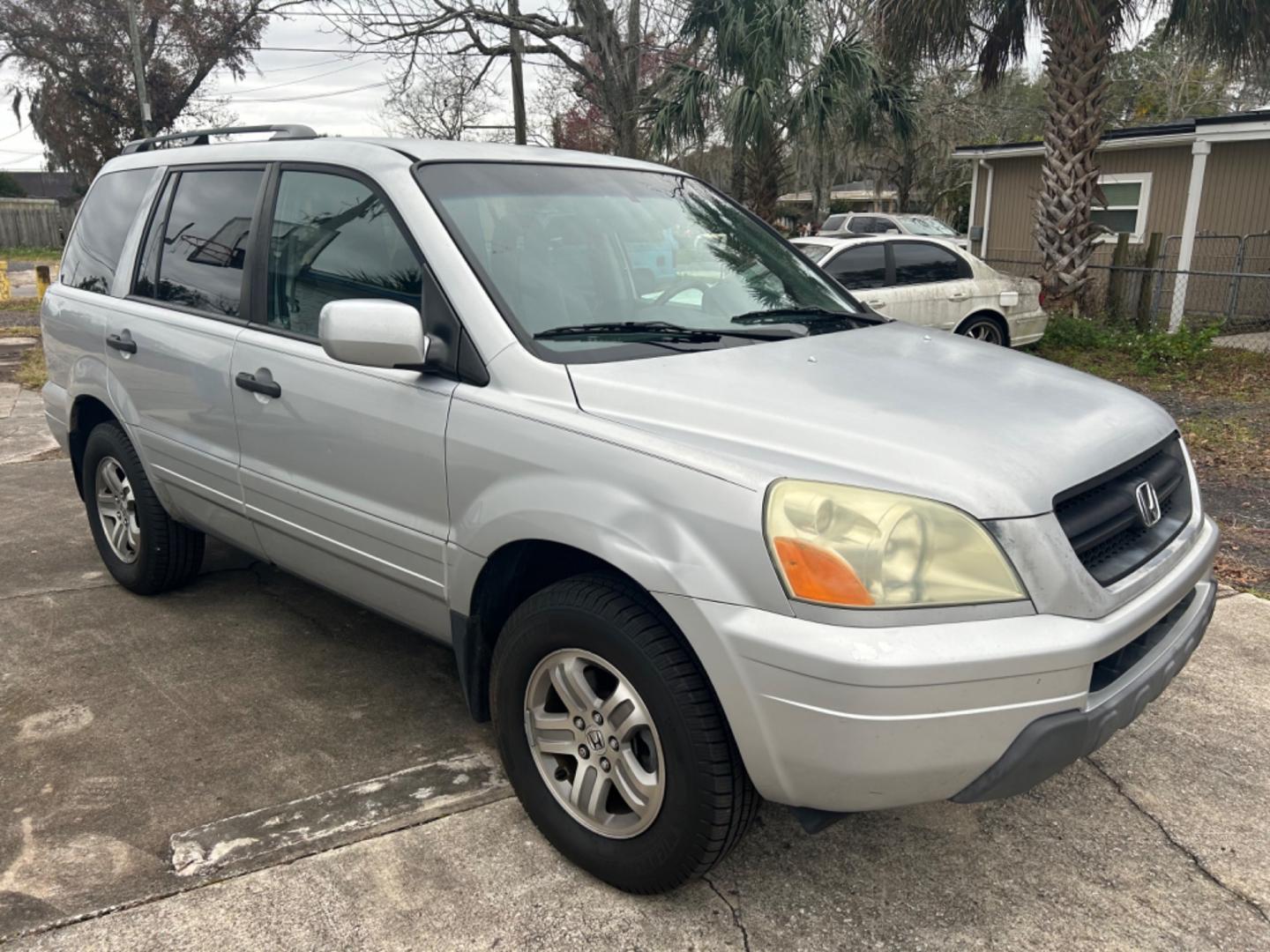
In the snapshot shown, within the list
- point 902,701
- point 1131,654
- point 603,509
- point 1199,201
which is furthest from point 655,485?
point 1199,201

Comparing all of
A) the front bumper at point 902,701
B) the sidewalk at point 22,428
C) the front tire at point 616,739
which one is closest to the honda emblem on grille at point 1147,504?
the front bumper at point 902,701

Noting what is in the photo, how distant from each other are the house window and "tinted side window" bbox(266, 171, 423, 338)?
15.6 metres

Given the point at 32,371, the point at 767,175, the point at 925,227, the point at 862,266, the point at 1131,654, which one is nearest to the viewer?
the point at 1131,654

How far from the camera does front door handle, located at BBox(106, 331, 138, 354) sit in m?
4.00

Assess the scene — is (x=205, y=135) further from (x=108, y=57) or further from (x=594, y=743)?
(x=108, y=57)

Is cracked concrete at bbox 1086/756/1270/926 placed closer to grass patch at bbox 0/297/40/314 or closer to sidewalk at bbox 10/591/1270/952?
sidewalk at bbox 10/591/1270/952

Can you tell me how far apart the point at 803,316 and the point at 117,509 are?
3174 mm

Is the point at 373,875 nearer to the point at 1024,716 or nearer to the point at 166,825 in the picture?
the point at 166,825

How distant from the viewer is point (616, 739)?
243 centimetres

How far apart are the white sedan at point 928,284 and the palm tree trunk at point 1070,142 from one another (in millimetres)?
2017

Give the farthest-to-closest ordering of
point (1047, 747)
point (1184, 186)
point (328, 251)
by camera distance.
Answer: point (1184, 186), point (328, 251), point (1047, 747)

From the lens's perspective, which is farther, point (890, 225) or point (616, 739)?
point (890, 225)

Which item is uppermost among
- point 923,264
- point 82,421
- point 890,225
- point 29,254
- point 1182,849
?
point 923,264

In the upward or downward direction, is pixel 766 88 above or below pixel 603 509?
above
